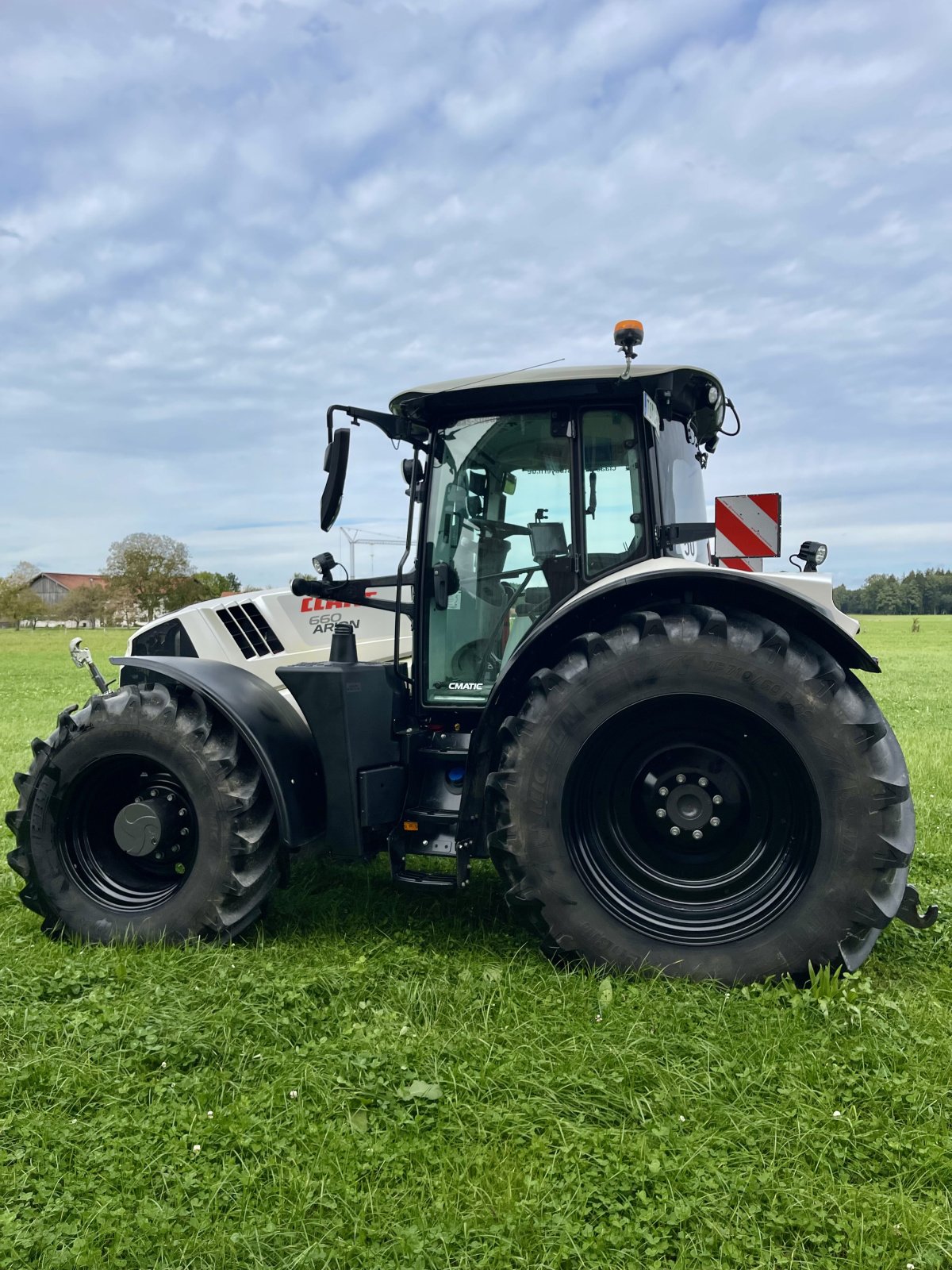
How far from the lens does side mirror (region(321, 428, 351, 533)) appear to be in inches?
148

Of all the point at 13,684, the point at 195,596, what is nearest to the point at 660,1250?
the point at 13,684

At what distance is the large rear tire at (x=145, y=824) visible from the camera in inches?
151

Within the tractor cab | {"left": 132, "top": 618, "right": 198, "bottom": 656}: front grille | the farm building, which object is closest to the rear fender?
the tractor cab

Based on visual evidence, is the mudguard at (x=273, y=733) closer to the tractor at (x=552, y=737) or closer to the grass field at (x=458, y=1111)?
the tractor at (x=552, y=737)

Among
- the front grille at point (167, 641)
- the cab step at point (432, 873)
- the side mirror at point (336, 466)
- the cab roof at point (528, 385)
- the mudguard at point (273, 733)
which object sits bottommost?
the cab step at point (432, 873)

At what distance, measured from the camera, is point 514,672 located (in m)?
3.68

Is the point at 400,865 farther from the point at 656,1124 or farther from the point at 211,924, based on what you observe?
the point at 656,1124


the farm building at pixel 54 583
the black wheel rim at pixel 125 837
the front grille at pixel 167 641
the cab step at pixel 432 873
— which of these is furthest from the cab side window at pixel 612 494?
the farm building at pixel 54 583

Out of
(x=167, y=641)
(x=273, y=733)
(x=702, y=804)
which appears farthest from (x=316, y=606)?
(x=702, y=804)

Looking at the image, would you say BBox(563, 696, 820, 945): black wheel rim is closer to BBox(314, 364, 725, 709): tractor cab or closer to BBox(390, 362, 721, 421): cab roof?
BBox(314, 364, 725, 709): tractor cab

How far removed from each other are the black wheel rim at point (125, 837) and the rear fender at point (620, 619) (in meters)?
1.31

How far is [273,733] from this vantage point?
3969mm

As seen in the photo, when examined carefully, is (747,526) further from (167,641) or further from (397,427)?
(167,641)

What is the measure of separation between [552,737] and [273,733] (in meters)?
1.29
